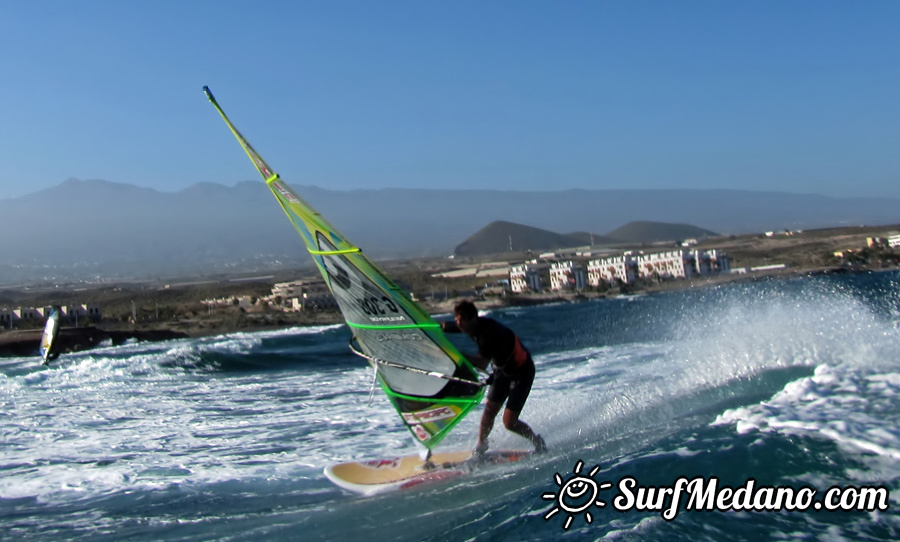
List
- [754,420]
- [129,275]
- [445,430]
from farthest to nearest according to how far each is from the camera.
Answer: [129,275] < [445,430] < [754,420]

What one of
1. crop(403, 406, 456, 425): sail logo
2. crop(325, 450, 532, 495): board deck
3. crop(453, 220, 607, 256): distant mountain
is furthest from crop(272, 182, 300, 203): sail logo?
crop(453, 220, 607, 256): distant mountain

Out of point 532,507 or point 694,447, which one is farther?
point 694,447

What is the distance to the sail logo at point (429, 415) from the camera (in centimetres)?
692

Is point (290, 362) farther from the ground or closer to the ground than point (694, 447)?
closer to the ground

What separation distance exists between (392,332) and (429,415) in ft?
2.63

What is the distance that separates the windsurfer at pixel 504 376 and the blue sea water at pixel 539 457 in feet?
1.07

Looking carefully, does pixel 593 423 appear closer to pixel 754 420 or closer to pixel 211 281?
pixel 754 420

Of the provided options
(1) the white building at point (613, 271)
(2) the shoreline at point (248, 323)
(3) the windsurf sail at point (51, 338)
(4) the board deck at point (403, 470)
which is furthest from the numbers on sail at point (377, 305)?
(1) the white building at point (613, 271)

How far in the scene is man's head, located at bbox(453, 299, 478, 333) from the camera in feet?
21.1

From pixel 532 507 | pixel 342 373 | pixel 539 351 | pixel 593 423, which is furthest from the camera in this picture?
pixel 539 351

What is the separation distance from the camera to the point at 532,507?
17.1 feet

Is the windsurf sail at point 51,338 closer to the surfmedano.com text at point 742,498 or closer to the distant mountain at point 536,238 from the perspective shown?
the surfmedano.com text at point 742,498

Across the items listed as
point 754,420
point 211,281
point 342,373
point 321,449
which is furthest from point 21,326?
point 754,420

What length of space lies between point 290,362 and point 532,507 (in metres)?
16.4
